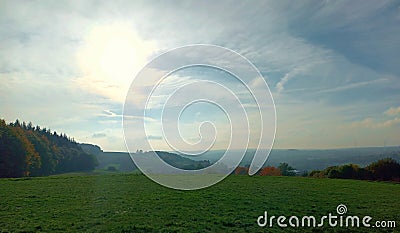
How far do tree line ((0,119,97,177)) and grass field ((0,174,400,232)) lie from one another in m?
31.3

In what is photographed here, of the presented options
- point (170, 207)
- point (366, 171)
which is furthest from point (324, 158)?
point (170, 207)

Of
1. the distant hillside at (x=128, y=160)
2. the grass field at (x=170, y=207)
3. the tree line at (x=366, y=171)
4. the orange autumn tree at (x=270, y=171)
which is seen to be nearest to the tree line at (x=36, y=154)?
the distant hillside at (x=128, y=160)

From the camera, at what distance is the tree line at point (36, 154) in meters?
56.5

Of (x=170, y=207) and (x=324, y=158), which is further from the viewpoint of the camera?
(x=324, y=158)

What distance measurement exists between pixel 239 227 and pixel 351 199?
12.9 meters

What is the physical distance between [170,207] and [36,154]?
54241mm

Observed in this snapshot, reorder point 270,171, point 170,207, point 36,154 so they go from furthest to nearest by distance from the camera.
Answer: point 36,154 < point 270,171 < point 170,207

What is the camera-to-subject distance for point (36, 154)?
65500mm

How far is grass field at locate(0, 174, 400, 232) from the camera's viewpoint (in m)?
16.0

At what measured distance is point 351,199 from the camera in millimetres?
24891

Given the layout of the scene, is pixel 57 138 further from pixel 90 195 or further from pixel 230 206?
pixel 230 206

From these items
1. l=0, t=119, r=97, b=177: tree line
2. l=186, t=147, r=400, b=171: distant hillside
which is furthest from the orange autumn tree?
l=0, t=119, r=97, b=177: tree line

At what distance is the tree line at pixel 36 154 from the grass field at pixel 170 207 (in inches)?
1234

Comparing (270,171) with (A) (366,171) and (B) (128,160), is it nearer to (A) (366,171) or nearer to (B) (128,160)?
(A) (366,171)
